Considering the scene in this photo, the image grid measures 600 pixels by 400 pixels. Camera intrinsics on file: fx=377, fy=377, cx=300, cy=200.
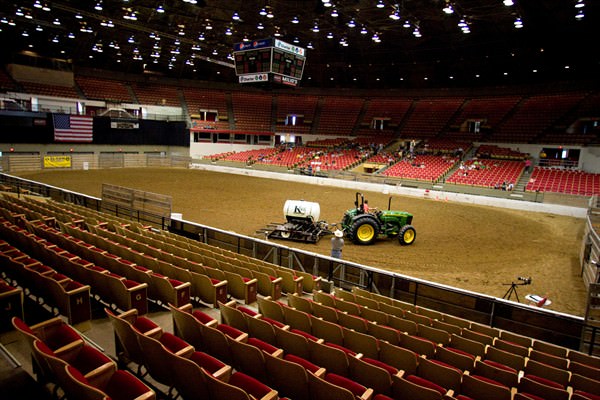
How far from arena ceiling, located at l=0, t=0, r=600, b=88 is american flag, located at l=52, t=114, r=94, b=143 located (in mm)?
6921

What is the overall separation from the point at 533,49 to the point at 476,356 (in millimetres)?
31299

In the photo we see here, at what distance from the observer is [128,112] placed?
129 feet

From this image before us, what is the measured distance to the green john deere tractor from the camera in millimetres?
13352

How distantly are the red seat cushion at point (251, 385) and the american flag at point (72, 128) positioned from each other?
3492 centimetres

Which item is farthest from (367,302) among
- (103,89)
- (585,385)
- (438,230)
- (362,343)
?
(103,89)

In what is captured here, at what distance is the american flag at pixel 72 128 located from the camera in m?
31.4

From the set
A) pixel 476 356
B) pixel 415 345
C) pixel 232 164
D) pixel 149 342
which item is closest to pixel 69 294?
pixel 149 342

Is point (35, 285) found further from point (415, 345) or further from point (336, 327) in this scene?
point (415, 345)

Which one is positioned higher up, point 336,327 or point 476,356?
point 336,327

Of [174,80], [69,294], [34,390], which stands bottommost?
[34,390]

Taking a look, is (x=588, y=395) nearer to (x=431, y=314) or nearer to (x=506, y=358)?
(x=506, y=358)

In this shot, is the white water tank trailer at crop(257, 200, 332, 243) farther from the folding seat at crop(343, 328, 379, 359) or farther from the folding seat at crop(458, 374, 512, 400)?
the folding seat at crop(458, 374, 512, 400)

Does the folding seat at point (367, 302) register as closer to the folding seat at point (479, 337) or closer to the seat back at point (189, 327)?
the folding seat at point (479, 337)

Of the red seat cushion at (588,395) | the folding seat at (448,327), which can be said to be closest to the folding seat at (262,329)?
the folding seat at (448,327)
